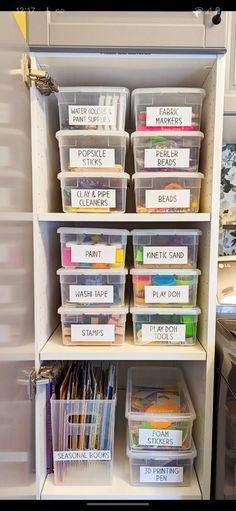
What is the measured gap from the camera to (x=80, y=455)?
88 centimetres

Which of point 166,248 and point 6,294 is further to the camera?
point 166,248

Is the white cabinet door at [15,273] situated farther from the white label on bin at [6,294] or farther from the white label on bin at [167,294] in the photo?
the white label on bin at [167,294]

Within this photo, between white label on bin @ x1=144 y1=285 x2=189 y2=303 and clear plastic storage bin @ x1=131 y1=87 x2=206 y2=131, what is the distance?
42cm

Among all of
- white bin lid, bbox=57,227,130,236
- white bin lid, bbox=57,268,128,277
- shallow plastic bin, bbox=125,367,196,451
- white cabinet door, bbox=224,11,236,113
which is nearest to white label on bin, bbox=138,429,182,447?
shallow plastic bin, bbox=125,367,196,451

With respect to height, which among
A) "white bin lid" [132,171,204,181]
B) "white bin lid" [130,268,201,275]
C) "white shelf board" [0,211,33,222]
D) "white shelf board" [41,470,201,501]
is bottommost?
"white shelf board" [41,470,201,501]

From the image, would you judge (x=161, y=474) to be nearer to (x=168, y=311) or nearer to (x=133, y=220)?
(x=168, y=311)

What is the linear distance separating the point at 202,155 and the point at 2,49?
57 centimetres

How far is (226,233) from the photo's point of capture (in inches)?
49.9

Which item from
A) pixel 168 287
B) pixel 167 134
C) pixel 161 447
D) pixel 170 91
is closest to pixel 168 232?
pixel 168 287

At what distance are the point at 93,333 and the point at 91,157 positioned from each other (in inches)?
18.5

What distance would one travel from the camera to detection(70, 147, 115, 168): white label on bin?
32.7 inches

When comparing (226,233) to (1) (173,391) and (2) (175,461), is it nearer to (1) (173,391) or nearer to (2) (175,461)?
(1) (173,391)

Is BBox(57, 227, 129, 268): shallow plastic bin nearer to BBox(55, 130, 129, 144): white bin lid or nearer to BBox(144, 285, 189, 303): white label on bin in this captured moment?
BBox(144, 285, 189, 303): white label on bin
